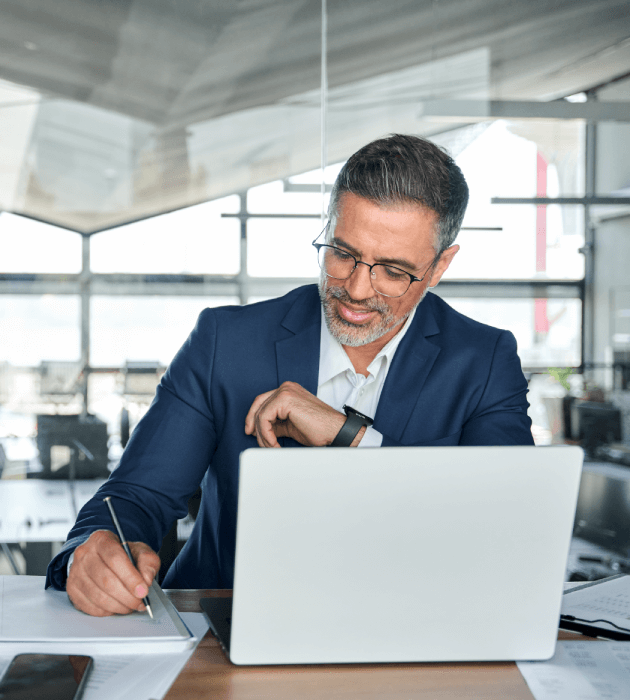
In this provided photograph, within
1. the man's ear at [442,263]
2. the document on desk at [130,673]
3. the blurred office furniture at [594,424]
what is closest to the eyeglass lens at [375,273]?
the man's ear at [442,263]

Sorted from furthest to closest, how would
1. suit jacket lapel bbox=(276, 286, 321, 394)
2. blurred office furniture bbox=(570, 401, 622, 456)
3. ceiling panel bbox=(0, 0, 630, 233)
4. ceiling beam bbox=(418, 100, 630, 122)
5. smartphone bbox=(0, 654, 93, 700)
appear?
blurred office furniture bbox=(570, 401, 622, 456)
ceiling beam bbox=(418, 100, 630, 122)
ceiling panel bbox=(0, 0, 630, 233)
suit jacket lapel bbox=(276, 286, 321, 394)
smartphone bbox=(0, 654, 93, 700)

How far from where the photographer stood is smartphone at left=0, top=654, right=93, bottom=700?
2.57ft

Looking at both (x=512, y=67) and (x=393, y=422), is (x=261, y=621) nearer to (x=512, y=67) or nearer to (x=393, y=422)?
(x=393, y=422)

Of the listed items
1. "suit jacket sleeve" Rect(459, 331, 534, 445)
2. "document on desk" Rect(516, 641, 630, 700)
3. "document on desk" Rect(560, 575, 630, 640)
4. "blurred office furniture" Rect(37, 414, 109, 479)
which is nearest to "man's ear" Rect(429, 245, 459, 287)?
"suit jacket sleeve" Rect(459, 331, 534, 445)

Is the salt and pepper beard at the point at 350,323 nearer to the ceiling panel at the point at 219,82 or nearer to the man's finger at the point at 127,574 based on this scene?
the man's finger at the point at 127,574

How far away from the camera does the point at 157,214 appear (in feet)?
11.9

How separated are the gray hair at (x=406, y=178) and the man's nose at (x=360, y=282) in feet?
0.36

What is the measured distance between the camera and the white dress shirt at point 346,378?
1.61m

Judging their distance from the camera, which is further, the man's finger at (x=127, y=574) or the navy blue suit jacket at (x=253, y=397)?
the navy blue suit jacket at (x=253, y=397)

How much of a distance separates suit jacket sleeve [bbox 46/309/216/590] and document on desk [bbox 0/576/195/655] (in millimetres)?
177

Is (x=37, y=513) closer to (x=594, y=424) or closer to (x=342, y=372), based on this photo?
(x=342, y=372)

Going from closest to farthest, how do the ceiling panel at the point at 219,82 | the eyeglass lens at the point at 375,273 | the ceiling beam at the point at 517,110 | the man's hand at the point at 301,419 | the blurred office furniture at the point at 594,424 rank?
the man's hand at the point at 301,419, the eyeglass lens at the point at 375,273, the ceiling panel at the point at 219,82, the ceiling beam at the point at 517,110, the blurred office furniture at the point at 594,424

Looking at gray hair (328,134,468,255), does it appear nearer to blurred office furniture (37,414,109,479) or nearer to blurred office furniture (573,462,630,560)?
blurred office furniture (37,414,109,479)

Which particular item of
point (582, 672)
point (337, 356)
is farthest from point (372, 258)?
point (582, 672)
